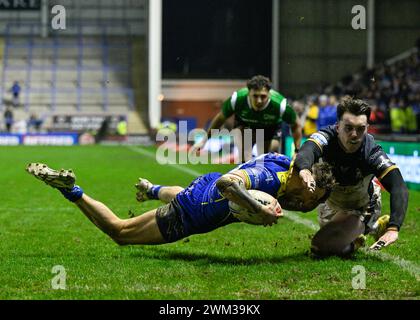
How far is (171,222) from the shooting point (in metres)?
7.26

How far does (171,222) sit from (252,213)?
1.03 meters

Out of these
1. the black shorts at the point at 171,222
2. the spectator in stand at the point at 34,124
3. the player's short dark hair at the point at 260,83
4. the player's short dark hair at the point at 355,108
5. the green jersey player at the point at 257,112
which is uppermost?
the player's short dark hair at the point at 260,83

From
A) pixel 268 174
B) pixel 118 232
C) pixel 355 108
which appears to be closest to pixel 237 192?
pixel 268 174

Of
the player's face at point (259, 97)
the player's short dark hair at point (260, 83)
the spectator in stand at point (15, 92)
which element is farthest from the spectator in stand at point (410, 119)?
the spectator in stand at point (15, 92)

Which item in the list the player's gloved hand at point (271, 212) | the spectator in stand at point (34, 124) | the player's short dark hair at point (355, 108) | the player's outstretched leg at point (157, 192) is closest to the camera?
the player's gloved hand at point (271, 212)

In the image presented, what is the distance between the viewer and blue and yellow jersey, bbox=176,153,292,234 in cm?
681

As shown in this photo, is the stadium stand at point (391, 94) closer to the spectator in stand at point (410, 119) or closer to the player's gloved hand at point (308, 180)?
the spectator in stand at point (410, 119)

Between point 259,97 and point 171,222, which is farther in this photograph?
point 259,97

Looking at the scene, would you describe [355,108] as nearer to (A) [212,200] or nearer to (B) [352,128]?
(B) [352,128]

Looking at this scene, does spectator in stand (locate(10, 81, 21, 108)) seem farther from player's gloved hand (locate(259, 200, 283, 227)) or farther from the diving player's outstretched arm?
player's gloved hand (locate(259, 200, 283, 227))

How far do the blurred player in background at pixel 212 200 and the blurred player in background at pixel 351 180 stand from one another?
0.23 m

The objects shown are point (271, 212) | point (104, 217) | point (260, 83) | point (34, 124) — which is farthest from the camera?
point (34, 124)

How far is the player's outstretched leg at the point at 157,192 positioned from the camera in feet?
27.0

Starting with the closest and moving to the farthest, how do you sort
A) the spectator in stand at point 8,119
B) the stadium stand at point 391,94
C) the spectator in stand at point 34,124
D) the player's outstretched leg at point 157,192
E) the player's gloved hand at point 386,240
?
1. the player's gloved hand at point 386,240
2. the player's outstretched leg at point 157,192
3. the stadium stand at point 391,94
4. the spectator in stand at point 8,119
5. the spectator in stand at point 34,124
